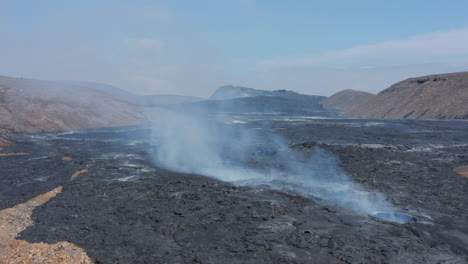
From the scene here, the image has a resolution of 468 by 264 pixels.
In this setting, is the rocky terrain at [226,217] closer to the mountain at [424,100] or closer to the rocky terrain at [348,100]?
the mountain at [424,100]

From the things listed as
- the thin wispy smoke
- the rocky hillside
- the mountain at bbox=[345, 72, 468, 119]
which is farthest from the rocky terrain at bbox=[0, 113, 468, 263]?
the mountain at bbox=[345, 72, 468, 119]

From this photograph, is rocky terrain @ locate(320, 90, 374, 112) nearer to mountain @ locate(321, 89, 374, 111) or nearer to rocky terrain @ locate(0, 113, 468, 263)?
mountain @ locate(321, 89, 374, 111)

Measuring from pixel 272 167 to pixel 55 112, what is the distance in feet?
170

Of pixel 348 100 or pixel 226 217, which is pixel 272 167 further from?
pixel 348 100

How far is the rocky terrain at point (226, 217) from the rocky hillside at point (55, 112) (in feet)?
106

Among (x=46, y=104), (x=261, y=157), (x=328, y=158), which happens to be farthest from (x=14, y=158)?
(x=46, y=104)

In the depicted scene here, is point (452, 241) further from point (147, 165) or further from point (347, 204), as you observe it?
point (147, 165)

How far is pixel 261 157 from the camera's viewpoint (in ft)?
108

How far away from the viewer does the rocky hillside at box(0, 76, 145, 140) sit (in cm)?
5753

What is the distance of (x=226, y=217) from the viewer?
15883 millimetres

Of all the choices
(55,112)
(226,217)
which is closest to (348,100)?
(55,112)

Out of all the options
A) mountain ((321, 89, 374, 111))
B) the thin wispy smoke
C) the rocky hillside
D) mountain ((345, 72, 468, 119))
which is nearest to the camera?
the thin wispy smoke

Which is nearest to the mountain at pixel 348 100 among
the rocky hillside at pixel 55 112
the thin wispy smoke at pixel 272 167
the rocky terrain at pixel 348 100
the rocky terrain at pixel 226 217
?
the rocky terrain at pixel 348 100

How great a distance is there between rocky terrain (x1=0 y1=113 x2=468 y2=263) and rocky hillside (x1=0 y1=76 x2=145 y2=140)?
3221 centimetres
